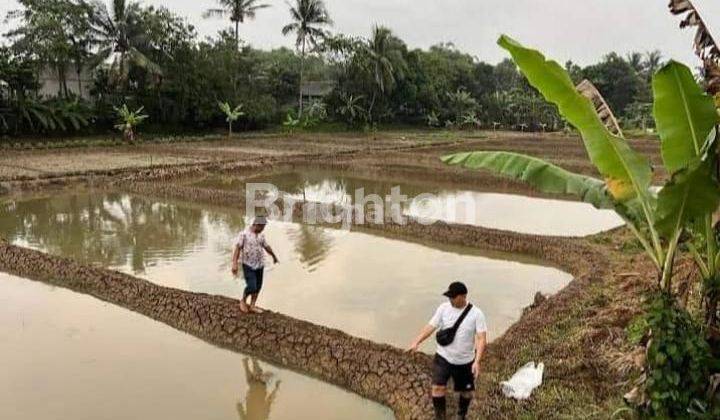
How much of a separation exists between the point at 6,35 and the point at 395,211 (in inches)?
900

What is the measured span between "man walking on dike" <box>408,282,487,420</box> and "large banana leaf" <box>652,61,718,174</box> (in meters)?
1.63

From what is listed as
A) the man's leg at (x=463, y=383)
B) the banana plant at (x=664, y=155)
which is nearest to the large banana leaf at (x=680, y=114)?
the banana plant at (x=664, y=155)

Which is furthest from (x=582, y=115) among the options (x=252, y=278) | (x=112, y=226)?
(x=112, y=226)

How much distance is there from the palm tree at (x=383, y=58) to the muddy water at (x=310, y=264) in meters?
25.2

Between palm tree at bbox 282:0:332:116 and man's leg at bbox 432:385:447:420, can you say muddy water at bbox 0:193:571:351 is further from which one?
palm tree at bbox 282:0:332:116

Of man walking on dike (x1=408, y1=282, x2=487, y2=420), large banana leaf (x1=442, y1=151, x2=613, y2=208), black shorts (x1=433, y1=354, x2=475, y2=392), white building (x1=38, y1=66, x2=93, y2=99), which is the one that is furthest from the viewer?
white building (x1=38, y1=66, x2=93, y2=99)

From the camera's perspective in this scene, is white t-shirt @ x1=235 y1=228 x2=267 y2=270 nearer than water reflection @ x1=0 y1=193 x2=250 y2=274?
Yes

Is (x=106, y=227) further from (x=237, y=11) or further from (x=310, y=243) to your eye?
(x=237, y=11)

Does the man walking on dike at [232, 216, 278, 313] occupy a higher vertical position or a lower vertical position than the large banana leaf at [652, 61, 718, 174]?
lower

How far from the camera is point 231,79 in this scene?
32656mm

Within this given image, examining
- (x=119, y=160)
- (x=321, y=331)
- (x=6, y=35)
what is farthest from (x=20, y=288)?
(x=6, y=35)

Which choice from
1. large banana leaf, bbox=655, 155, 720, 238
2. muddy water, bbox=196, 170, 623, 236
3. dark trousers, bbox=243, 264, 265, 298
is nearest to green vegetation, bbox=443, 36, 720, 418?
large banana leaf, bbox=655, 155, 720, 238

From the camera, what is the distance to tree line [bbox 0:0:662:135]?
87.2 ft

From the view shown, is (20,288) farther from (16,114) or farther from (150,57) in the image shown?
(150,57)
